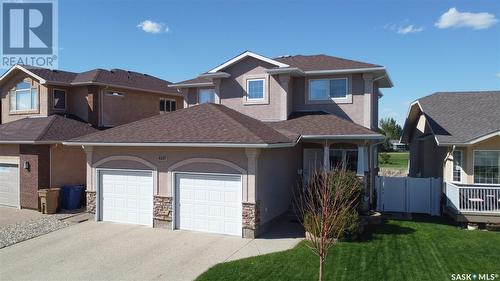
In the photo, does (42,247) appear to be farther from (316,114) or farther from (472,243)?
(472,243)

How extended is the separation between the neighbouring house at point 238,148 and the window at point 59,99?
909 centimetres

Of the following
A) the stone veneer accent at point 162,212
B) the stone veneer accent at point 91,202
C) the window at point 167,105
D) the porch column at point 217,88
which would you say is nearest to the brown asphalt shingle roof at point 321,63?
the porch column at point 217,88

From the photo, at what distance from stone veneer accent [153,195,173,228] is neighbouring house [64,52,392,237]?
0.12 ft

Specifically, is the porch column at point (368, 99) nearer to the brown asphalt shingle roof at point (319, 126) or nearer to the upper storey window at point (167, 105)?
the brown asphalt shingle roof at point (319, 126)

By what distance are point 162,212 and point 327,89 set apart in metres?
9.75

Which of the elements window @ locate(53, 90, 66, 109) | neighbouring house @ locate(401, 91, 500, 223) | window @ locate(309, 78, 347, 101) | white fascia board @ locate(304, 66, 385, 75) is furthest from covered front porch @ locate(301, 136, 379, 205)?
window @ locate(53, 90, 66, 109)

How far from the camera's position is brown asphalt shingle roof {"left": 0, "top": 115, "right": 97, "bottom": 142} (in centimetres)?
1795

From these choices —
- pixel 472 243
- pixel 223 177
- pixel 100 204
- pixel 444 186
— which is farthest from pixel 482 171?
pixel 100 204

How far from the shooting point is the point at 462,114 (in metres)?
17.8

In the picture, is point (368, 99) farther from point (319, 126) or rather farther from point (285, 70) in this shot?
point (285, 70)

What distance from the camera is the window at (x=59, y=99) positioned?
22.9m

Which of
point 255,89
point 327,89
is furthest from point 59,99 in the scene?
point 327,89

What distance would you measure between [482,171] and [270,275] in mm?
11472

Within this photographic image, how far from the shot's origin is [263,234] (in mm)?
12984
